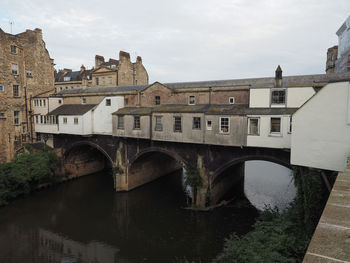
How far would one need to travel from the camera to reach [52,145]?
33031mm

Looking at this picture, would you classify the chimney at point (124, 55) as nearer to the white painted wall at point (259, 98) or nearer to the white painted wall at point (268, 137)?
the white painted wall at point (259, 98)

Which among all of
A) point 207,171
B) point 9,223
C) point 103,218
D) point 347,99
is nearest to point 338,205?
point 347,99

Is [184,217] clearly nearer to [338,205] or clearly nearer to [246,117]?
[246,117]

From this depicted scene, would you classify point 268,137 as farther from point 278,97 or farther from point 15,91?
point 15,91

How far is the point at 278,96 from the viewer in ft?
62.3

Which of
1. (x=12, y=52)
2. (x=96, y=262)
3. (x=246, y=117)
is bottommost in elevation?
(x=96, y=262)

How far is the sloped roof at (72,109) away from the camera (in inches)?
1145

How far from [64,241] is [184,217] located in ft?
34.1

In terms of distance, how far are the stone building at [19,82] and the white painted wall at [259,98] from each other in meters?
29.5

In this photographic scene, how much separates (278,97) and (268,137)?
11.4 ft

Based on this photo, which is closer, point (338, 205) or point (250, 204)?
point (338, 205)

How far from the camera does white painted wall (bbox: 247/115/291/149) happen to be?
17641mm

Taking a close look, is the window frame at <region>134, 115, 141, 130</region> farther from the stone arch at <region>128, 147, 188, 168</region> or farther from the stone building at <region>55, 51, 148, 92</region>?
the stone building at <region>55, 51, 148, 92</region>

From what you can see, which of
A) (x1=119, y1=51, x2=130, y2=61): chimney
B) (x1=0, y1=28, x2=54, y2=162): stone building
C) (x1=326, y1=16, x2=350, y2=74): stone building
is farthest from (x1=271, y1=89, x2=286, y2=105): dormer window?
(x1=119, y1=51, x2=130, y2=61): chimney
